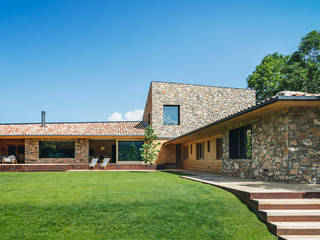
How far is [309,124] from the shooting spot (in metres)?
7.99

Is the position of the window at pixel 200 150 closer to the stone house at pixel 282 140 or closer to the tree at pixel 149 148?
the tree at pixel 149 148

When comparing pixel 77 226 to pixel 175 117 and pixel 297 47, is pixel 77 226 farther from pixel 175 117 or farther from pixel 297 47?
pixel 297 47

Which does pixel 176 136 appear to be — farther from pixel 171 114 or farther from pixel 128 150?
pixel 128 150

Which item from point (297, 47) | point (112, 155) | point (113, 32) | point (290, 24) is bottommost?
point (112, 155)

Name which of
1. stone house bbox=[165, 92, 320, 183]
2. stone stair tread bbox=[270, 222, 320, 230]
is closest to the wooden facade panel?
stone house bbox=[165, 92, 320, 183]

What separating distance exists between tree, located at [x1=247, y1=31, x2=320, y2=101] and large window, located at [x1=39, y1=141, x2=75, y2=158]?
21.2m

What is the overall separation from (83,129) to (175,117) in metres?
7.75

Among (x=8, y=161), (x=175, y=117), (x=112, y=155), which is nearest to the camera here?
(x=8, y=161)

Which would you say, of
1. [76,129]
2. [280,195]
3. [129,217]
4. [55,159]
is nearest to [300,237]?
[280,195]

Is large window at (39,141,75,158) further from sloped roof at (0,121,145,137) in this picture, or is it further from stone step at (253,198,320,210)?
stone step at (253,198,320,210)

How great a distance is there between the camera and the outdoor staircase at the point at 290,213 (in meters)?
4.92

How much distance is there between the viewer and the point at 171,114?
870 inches

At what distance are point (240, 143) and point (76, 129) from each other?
1505 centimetres

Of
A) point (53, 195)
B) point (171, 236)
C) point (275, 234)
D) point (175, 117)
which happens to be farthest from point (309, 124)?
point (175, 117)
